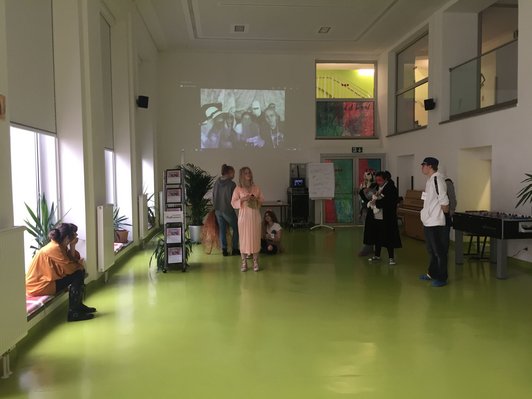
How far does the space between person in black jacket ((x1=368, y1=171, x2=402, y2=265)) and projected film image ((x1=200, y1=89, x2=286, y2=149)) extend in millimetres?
5644

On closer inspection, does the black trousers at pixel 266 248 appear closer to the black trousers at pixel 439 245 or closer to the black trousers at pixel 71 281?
the black trousers at pixel 439 245

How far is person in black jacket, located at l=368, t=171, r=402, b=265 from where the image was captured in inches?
260

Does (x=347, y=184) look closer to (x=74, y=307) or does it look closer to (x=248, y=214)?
(x=248, y=214)

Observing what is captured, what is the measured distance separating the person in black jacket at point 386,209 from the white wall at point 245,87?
5.48 m

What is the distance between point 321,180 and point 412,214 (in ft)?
8.51

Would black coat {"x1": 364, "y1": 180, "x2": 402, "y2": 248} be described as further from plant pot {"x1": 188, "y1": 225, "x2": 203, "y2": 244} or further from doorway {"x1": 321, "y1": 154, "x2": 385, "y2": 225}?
doorway {"x1": 321, "y1": 154, "x2": 385, "y2": 225}

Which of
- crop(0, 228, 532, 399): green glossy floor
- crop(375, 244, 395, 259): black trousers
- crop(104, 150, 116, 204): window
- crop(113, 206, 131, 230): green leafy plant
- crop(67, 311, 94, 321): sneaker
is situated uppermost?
crop(104, 150, 116, 204): window

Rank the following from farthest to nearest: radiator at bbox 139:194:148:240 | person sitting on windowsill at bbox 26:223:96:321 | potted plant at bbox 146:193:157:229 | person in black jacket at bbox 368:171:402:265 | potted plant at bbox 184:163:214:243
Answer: potted plant at bbox 146:193:157:229 < potted plant at bbox 184:163:214:243 < radiator at bbox 139:194:148:240 < person in black jacket at bbox 368:171:402:265 < person sitting on windowsill at bbox 26:223:96:321

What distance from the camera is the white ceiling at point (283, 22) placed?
28.0 ft

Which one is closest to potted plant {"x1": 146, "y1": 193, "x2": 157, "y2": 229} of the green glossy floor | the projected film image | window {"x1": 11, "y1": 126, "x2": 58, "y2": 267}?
the projected film image

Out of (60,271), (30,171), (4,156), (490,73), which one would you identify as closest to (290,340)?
(60,271)

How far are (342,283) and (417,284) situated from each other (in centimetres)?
91

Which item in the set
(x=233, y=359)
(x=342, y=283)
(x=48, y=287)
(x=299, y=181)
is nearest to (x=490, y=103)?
(x=342, y=283)

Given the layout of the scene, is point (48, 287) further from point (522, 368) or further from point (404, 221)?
point (404, 221)
